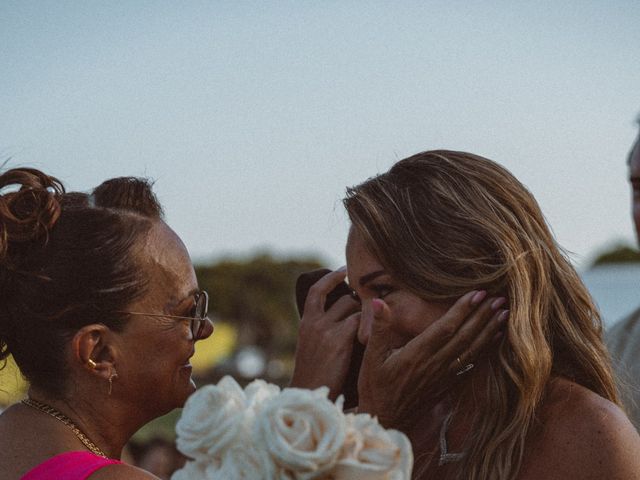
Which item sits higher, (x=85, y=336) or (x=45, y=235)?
(x=45, y=235)

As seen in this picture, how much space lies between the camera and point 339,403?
1.59m

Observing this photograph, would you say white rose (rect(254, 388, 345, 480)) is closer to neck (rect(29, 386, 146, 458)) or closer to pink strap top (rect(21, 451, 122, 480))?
pink strap top (rect(21, 451, 122, 480))

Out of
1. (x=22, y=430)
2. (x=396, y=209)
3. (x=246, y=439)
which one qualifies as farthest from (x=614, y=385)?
(x=22, y=430)

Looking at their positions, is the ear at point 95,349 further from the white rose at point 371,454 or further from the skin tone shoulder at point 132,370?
the white rose at point 371,454

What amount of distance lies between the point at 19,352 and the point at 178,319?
0.51 metres

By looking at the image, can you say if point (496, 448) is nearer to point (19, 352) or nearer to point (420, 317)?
point (420, 317)

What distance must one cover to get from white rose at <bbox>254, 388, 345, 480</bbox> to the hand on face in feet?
4.62

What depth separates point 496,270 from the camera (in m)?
2.73

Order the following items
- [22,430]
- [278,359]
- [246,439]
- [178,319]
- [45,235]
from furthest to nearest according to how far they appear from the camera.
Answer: [278,359] < [178,319] < [45,235] < [22,430] < [246,439]

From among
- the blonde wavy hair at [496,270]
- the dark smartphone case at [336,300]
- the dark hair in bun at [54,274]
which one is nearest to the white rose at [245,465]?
the dark hair in bun at [54,274]

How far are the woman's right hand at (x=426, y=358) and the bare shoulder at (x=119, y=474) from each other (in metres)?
0.81

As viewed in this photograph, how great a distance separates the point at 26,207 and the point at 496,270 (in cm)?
153

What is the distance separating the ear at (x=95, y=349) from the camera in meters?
2.53

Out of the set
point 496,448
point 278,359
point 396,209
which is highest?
point 396,209
